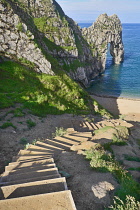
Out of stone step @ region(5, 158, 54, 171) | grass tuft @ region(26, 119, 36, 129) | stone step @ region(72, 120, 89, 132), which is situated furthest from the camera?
stone step @ region(72, 120, 89, 132)

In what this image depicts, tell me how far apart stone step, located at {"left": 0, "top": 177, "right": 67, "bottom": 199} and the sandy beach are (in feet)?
131

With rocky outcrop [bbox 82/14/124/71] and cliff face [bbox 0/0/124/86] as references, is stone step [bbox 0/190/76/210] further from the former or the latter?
rocky outcrop [bbox 82/14/124/71]

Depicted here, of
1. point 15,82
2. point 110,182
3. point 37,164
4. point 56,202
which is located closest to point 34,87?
point 15,82

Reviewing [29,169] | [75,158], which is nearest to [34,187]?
[29,169]

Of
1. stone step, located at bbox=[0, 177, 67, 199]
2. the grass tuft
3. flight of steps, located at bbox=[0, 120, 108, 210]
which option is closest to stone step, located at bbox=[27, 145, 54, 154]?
flight of steps, located at bbox=[0, 120, 108, 210]

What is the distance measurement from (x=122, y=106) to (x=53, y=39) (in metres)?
30.1

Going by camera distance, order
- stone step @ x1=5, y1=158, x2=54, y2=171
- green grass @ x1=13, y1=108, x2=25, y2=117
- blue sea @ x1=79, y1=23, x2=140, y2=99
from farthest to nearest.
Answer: blue sea @ x1=79, y1=23, x2=140, y2=99 < green grass @ x1=13, y1=108, x2=25, y2=117 < stone step @ x1=5, y1=158, x2=54, y2=171

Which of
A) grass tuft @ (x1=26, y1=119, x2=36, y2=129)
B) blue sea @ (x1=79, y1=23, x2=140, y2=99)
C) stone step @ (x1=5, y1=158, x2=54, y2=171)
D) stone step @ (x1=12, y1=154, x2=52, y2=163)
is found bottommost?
blue sea @ (x1=79, y1=23, x2=140, y2=99)

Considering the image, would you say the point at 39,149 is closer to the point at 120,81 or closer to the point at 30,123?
the point at 30,123

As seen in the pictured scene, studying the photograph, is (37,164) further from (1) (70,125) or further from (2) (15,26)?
(2) (15,26)

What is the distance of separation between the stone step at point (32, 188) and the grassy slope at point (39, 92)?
15633 millimetres

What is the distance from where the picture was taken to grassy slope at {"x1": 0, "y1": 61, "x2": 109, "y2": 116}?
24.2 meters

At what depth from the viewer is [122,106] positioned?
52.3 m

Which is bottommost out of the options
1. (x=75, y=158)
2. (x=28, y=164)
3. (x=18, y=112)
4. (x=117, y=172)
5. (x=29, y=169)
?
(x=18, y=112)
